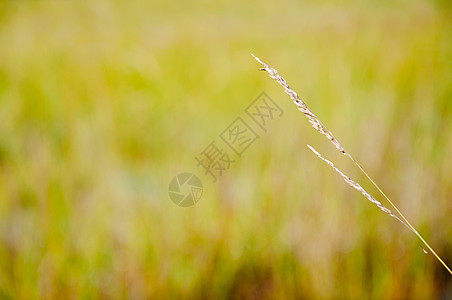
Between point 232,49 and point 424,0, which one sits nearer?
point 232,49

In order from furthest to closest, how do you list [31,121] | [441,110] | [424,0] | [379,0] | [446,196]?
[379,0] < [424,0] < [31,121] < [441,110] < [446,196]

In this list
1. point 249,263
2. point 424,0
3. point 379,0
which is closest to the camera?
point 249,263

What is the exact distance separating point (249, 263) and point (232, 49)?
2394 mm

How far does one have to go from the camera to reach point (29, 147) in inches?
46.6

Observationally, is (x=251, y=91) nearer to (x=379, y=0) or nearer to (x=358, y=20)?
(x=358, y=20)

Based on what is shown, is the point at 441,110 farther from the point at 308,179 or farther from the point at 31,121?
the point at 31,121

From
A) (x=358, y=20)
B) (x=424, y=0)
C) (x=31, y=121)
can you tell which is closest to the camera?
(x=358, y=20)

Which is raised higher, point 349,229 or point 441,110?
point 441,110

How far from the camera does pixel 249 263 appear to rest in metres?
0.88

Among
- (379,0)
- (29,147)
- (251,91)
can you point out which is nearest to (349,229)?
(29,147)

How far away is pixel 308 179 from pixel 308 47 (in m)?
2.27

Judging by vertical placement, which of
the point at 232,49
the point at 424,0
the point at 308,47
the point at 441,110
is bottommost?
the point at 441,110

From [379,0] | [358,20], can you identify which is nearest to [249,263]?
[358,20]

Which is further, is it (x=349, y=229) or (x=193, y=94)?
(x=193, y=94)
